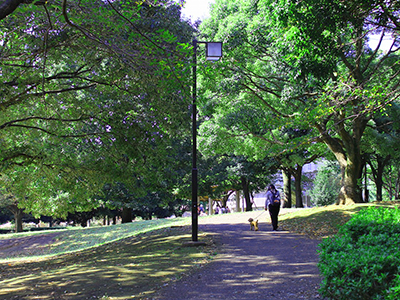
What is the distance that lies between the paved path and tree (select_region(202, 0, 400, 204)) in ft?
15.0

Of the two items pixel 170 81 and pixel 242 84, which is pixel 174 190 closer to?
pixel 242 84

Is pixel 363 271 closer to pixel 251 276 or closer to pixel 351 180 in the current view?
pixel 251 276

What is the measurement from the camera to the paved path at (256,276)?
5598mm

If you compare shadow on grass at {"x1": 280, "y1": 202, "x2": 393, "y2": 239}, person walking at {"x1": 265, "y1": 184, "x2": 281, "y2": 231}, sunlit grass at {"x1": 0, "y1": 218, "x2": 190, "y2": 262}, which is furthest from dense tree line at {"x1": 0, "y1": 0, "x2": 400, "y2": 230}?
sunlit grass at {"x1": 0, "y1": 218, "x2": 190, "y2": 262}

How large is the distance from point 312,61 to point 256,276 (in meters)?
5.35

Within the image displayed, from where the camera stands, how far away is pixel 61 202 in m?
15.7

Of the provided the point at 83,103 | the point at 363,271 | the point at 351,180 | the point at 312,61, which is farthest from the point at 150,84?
the point at 351,180

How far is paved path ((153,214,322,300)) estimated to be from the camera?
5598mm

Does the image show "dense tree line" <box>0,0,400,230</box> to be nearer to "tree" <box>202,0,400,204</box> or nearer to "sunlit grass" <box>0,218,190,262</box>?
"tree" <box>202,0,400,204</box>

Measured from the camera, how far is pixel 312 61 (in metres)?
8.76

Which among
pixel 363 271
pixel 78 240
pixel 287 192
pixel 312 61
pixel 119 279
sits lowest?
pixel 78 240

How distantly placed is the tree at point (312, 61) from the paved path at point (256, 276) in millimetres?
4564

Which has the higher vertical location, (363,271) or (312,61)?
(312,61)

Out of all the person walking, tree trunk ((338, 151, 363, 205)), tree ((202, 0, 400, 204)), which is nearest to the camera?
tree ((202, 0, 400, 204))
